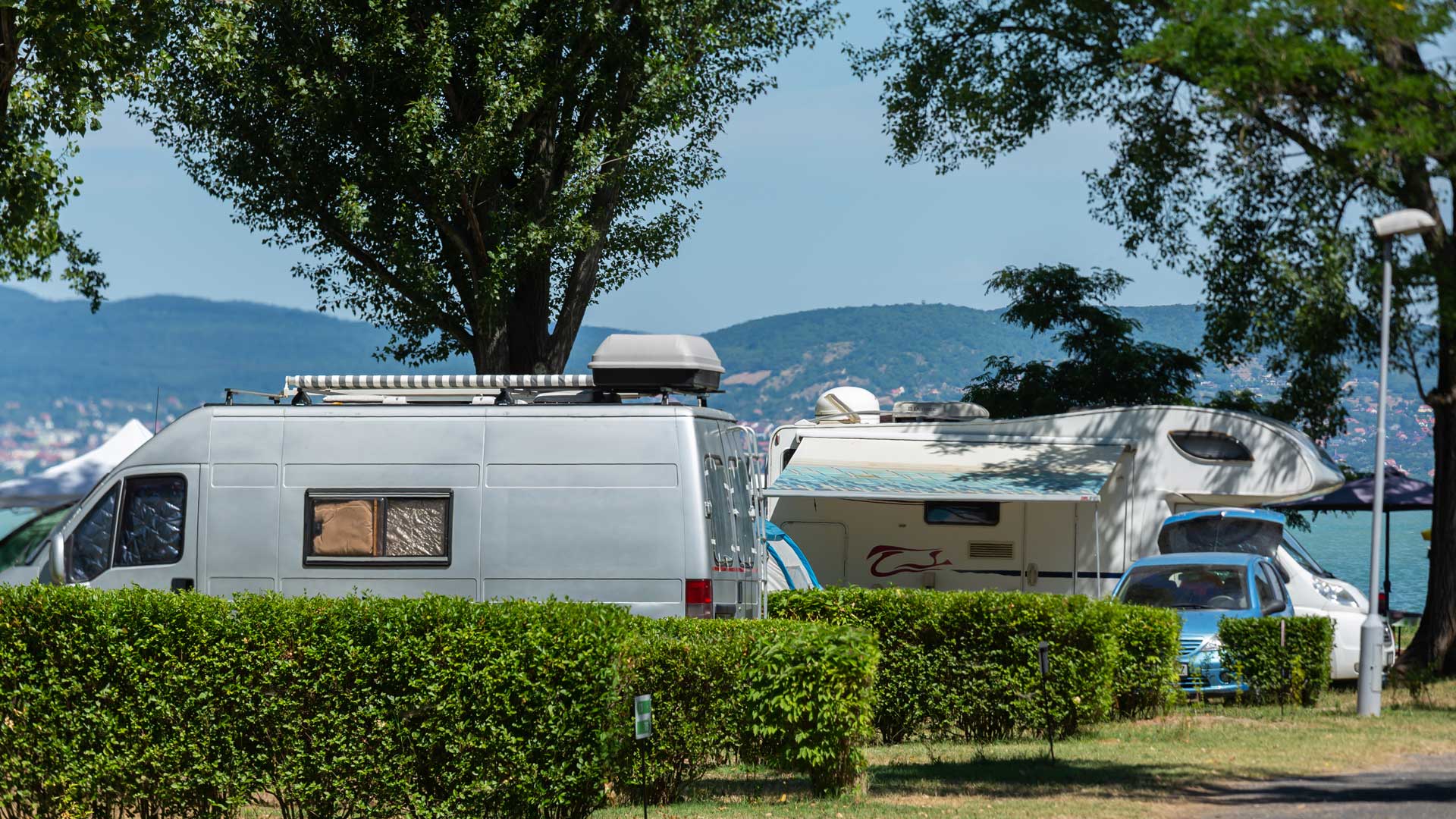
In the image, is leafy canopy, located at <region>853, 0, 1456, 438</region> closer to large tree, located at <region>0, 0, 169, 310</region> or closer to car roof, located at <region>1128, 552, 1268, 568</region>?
car roof, located at <region>1128, 552, 1268, 568</region>

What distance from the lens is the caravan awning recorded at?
55.7ft

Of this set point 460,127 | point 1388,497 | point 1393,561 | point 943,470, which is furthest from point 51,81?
point 1393,561

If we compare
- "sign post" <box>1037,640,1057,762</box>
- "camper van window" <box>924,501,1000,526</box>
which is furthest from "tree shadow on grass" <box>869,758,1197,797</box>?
"camper van window" <box>924,501,1000,526</box>

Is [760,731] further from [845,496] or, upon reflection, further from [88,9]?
[88,9]

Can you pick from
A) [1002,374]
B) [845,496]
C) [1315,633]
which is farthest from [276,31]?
[1002,374]

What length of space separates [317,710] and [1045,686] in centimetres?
569

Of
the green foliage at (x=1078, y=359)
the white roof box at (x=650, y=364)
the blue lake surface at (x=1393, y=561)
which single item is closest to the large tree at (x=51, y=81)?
the white roof box at (x=650, y=364)

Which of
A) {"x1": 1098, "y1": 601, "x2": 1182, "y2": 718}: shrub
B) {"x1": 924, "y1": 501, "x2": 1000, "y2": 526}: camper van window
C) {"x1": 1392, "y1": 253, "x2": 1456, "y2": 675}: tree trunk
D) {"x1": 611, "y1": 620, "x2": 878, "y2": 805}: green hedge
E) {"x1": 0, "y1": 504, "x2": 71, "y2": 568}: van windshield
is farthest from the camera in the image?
{"x1": 0, "y1": 504, "x2": 71, "y2": 568}: van windshield

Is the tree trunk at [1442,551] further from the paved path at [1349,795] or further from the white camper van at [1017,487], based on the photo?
the paved path at [1349,795]

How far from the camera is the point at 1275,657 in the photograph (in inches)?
526

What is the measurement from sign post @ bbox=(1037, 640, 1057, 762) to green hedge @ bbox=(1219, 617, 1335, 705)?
120 inches

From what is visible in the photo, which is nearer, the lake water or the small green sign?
the small green sign

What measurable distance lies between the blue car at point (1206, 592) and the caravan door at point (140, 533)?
29.9 feet

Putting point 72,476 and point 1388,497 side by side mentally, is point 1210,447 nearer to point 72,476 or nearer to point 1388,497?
point 1388,497
